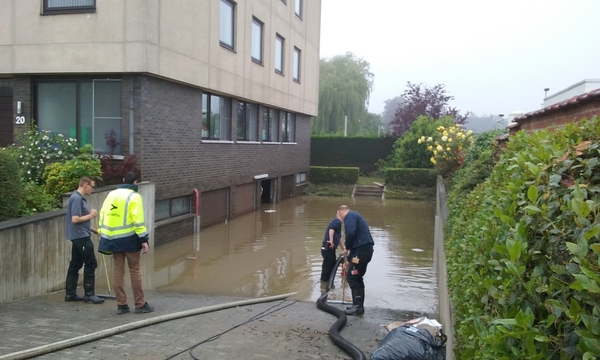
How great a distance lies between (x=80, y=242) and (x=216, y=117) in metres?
10.0

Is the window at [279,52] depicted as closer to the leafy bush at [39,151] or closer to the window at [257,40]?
the window at [257,40]

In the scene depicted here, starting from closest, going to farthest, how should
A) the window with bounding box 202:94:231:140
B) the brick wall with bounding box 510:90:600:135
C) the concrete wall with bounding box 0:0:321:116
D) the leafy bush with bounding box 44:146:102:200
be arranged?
the brick wall with bounding box 510:90:600:135 < the leafy bush with bounding box 44:146:102:200 < the concrete wall with bounding box 0:0:321:116 < the window with bounding box 202:94:231:140

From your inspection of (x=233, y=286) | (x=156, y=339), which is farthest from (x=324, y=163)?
(x=156, y=339)

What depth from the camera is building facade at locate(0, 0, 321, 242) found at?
12.9 metres

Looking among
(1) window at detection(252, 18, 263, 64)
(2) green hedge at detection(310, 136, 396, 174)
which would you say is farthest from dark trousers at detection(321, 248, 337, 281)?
(2) green hedge at detection(310, 136, 396, 174)

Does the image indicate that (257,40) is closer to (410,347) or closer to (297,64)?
(297,64)

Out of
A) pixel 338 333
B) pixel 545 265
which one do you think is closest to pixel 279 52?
pixel 338 333

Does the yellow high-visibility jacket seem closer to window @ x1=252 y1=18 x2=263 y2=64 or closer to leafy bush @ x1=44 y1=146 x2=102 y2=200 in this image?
leafy bush @ x1=44 y1=146 x2=102 y2=200

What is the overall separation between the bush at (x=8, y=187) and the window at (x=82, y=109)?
14.8ft

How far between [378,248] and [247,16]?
9268 millimetres

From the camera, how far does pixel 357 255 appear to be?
8477mm

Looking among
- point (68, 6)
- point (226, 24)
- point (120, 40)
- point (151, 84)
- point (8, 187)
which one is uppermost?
point (226, 24)

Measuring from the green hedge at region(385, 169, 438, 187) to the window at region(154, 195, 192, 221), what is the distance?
50.9 feet

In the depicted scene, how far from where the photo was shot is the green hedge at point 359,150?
37562 mm
